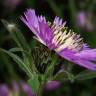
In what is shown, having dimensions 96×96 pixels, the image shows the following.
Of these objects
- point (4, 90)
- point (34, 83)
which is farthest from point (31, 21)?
point (4, 90)

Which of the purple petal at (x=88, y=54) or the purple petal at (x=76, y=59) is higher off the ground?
the purple petal at (x=88, y=54)

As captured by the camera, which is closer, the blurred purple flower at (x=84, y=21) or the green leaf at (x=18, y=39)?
the green leaf at (x=18, y=39)

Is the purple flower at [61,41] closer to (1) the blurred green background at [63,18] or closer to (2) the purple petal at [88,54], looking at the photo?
(2) the purple petal at [88,54]

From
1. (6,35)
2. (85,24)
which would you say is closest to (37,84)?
(6,35)

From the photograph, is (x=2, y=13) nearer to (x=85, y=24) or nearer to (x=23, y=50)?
(x=85, y=24)

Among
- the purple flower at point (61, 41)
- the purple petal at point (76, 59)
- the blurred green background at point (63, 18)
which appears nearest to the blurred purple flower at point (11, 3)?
the blurred green background at point (63, 18)

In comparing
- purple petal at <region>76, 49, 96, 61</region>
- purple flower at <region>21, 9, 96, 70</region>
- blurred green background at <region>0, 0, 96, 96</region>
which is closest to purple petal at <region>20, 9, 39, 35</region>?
purple flower at <region>21, 9, 96, 70</region>

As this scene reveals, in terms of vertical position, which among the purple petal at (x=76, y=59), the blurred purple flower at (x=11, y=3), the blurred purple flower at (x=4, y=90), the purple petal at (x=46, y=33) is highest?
the blurred purple flower at (x=11, y=3)
